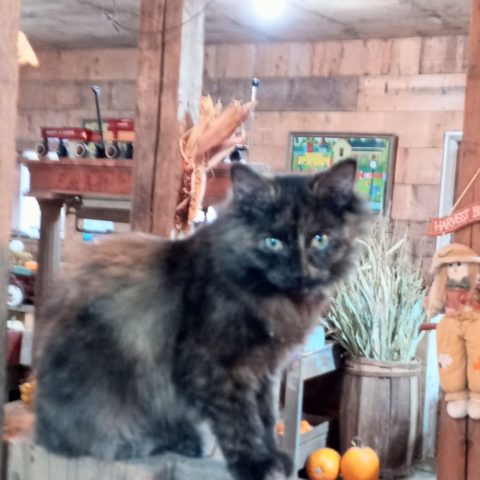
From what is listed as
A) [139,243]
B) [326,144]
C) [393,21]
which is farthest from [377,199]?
[139,243]

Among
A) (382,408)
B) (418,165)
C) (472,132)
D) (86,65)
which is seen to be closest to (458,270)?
(472,132)

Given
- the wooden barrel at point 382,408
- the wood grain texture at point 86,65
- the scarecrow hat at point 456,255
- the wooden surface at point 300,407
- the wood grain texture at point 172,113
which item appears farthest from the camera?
the wood grain texture at point 86,65

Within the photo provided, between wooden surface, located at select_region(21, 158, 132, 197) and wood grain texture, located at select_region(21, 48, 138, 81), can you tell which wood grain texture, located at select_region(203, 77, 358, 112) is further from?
wooden surface, located at select_region(21, 158, 132, 197)

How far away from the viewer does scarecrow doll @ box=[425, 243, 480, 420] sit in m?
1.63

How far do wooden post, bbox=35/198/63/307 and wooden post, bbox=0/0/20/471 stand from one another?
1548 millimetres

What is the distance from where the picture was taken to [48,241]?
2.71m

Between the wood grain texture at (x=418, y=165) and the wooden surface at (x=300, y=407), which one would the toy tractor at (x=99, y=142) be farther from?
the wood grain texture at (x=418, y=165)

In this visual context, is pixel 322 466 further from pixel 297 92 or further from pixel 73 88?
pixel 73 88

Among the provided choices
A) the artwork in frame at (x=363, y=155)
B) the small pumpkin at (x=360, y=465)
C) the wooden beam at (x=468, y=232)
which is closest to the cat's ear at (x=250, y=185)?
the wooden beam at (x=468, y=232)

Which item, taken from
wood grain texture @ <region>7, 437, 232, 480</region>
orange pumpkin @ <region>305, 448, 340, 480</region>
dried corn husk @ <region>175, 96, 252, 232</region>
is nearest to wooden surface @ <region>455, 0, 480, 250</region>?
dried corn husk @ <region>175, 96, 252, 232</region>

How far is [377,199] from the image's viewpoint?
4.17 meters

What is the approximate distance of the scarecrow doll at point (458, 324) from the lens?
163cm

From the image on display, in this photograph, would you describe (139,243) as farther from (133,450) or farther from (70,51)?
(70,51)

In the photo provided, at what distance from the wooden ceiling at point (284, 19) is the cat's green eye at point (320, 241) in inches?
100
